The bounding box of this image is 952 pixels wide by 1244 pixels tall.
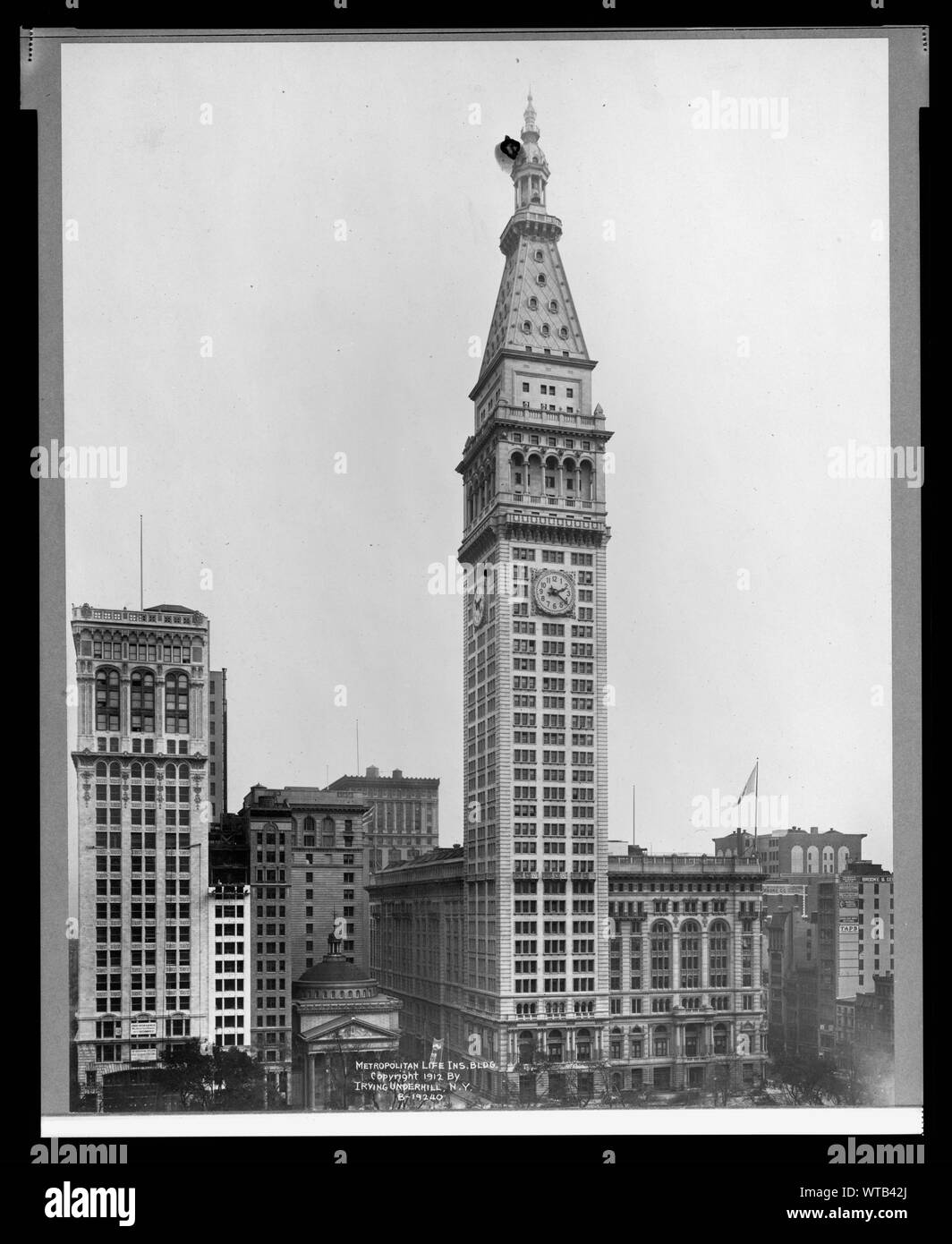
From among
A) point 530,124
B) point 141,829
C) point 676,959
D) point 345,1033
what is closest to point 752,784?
point 676,959

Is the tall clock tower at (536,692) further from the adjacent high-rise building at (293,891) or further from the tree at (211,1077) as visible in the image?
the tree at (211,1077)

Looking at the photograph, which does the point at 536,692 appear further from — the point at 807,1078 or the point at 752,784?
the point at 807,1078

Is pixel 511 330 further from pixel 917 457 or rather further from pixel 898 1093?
pixel 898 1093

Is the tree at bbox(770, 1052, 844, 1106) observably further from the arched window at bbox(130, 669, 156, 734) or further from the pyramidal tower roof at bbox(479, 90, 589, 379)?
the pyramidal tower roof at bbox(479, 90, 589, 379)

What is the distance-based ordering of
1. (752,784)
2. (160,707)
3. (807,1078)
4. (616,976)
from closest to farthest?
(807,1078) < (752,784) < (160,707) < (616,976)
